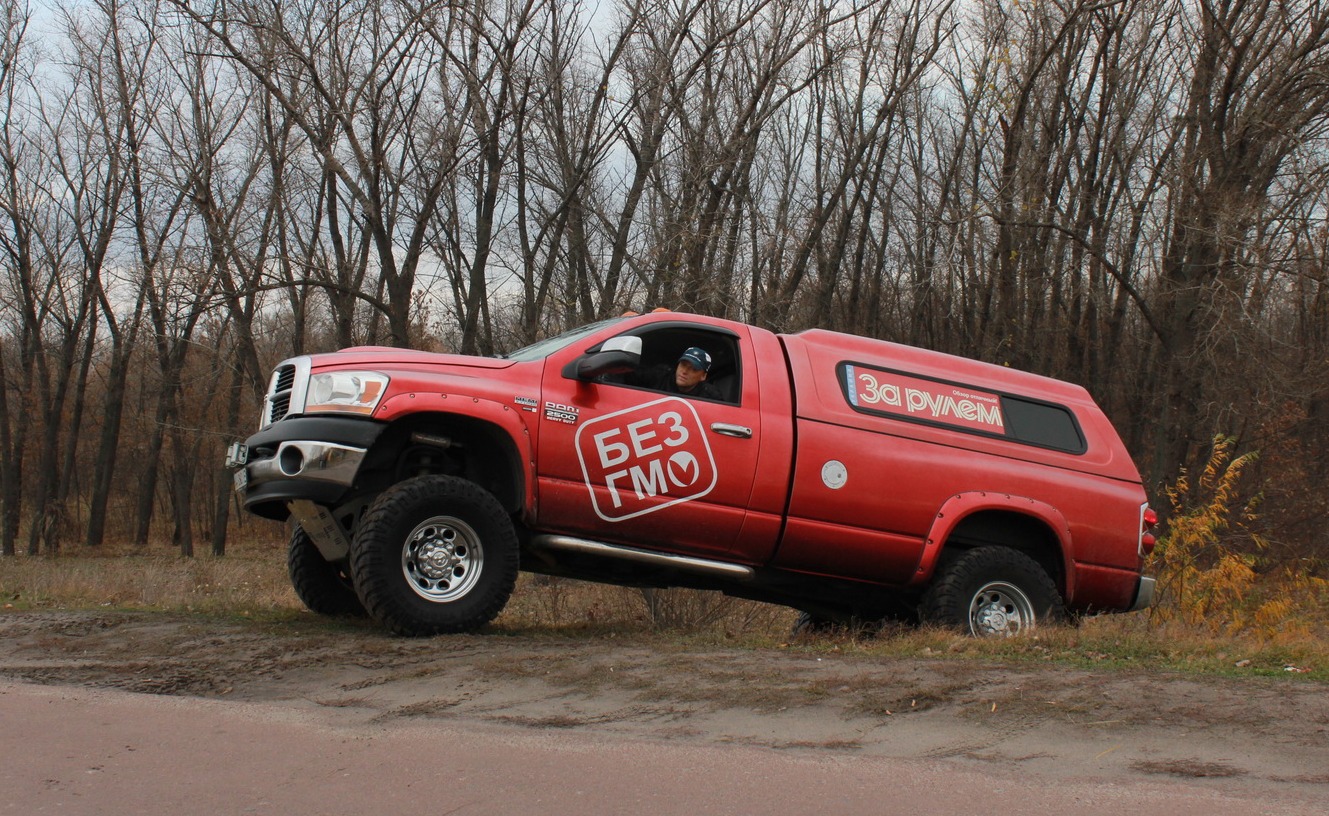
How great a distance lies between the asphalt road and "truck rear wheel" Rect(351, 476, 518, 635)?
1.76m

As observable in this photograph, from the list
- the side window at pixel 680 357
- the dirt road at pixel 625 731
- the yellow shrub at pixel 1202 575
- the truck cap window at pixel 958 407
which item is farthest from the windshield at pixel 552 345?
the yellow shrub at pixel 1202 575

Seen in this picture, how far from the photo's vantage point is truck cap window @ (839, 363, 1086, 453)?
26.8 ft

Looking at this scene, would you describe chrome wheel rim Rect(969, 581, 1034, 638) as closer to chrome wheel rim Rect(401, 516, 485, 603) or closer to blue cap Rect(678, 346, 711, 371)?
blue cap Rect(678, 346, 711, 371)

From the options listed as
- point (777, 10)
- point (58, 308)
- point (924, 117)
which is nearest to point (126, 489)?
point (58, 308)

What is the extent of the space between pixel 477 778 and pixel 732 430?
3.81 metres

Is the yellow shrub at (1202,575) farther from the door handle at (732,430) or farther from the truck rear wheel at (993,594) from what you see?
the door handle at (732,430)

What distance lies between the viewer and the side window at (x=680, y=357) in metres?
7.86

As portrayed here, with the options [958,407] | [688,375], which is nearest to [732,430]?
[688,375]

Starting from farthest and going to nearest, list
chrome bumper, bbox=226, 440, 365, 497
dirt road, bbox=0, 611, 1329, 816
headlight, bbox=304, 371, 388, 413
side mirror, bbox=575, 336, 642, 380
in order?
1. side mirror, bbox=575, 336, 642, 380
2. headlight, bbox=304, 371, 388, 413
3. chrome bumper, bbox=226, 440, 365, 497
4. dirt road, bbox=0, 611, 1329, 816

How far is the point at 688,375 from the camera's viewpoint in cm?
775

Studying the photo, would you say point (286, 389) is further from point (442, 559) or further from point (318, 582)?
point (318, 582)

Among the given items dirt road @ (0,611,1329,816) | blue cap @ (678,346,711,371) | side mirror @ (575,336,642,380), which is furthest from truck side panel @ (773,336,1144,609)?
dirt road @ (0,611,1329,816)

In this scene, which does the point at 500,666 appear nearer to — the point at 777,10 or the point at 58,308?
the point at 777,10

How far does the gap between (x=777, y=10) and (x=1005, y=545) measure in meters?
11.8
